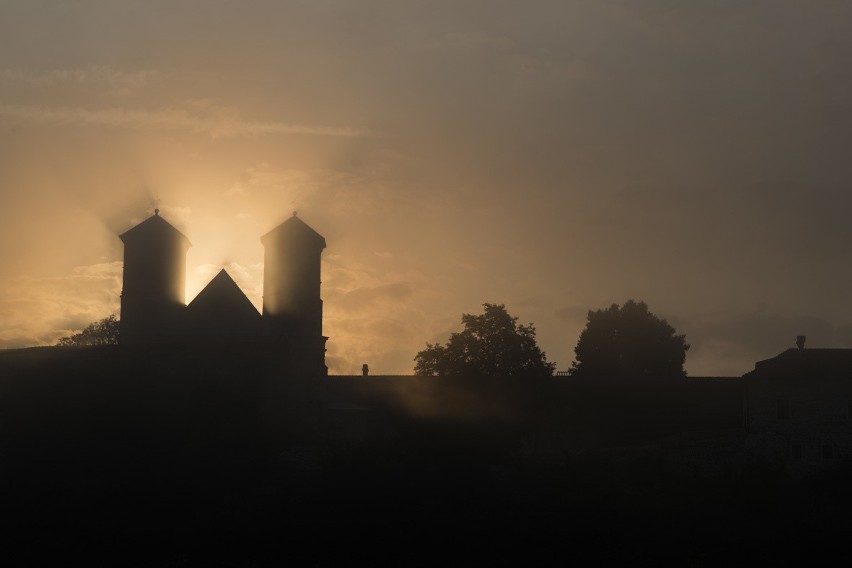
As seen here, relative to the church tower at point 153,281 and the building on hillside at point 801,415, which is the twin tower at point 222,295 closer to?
the church tower at point 153,281

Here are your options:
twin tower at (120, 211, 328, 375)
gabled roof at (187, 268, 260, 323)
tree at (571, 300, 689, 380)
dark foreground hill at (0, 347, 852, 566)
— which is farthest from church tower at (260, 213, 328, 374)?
tree at (571, 300, 689, 380)

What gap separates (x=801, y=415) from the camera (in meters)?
42.9

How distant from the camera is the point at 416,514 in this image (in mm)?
37969

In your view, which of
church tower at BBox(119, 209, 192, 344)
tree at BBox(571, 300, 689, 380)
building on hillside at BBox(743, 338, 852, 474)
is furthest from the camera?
tree at BBox(571, 300, 689, 380)

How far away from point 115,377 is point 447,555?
14468mm

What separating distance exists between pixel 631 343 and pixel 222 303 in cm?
2394

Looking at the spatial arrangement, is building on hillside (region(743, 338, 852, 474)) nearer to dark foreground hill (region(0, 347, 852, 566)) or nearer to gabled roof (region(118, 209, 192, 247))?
dark foreground hill (region(0, 347, 852, 566))

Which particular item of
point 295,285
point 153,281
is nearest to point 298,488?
point 295,285

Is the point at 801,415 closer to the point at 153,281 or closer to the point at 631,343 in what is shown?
the point at 631,343

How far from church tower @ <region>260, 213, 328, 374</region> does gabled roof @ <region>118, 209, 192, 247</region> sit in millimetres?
3977

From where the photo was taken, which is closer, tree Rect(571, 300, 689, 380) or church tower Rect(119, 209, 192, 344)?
church tower Rect(119, 209, 192, 344)

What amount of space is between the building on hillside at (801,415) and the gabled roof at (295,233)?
19.2m

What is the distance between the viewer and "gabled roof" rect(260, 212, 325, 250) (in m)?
51.8

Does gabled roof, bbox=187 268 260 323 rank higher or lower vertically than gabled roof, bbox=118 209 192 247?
lower
